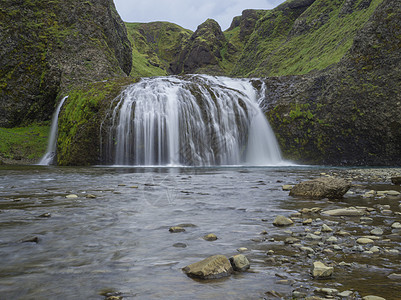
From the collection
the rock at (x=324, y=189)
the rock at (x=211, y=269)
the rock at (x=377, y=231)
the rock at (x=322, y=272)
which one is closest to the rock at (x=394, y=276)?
the rock at (x=322, y=272)

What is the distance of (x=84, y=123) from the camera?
74.4 ft

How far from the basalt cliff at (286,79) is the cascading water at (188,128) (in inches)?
54.1

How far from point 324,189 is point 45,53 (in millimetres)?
35584

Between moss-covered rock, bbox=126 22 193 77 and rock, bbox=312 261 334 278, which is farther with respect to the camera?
moss-covered rock, bbox=126 22 193 77

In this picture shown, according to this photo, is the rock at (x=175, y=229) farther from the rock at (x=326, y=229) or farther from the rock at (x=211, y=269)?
the rock at (x=326, y=229)

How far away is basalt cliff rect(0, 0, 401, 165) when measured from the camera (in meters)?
21.5

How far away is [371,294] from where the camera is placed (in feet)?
7.75

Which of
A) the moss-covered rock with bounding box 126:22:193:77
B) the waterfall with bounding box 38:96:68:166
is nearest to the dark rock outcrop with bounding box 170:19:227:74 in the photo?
the moss-covered rock with bounding box 126:22:193:77

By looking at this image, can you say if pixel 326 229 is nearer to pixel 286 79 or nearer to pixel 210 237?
pixel 210 237

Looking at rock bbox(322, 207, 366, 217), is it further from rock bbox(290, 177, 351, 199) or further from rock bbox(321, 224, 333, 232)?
rock bbox(290, 177, 351, 199)

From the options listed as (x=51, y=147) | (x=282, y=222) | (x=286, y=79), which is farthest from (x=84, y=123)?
(x=282, y=222)

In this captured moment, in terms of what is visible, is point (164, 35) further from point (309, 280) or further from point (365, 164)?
point (309, 280)

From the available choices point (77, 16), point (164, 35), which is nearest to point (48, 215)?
point (77, 16)

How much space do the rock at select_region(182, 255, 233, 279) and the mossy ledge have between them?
68.0ft
